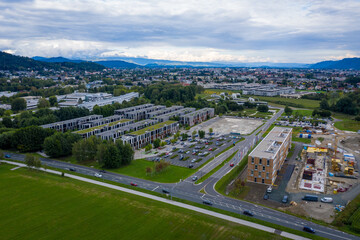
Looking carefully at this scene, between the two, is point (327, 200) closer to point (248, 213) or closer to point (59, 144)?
point (248, 213)

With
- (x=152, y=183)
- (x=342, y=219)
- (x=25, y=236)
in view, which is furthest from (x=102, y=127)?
(x=342, y=219)

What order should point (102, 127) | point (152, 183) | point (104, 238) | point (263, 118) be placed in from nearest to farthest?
point (104, 238) → point (152, 183) → point (102, 127) → point (263, 118)

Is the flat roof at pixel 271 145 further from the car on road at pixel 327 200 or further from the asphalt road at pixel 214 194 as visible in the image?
the car on road at pixel 327 200

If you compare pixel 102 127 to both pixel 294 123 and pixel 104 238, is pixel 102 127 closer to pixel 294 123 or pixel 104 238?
pixel 104 238

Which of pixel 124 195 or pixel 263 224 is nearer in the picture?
pixel 263 224

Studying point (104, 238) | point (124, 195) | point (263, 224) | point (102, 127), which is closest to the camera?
point (104, 238)

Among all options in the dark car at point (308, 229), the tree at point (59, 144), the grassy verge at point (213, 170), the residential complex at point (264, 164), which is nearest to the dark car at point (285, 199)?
the residential complex at point (264, 164)
